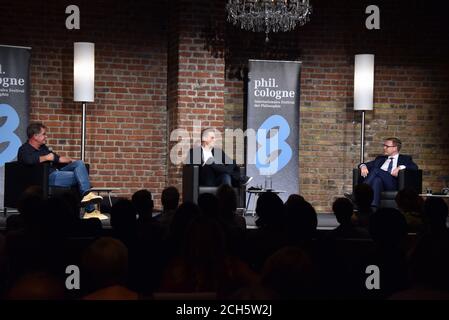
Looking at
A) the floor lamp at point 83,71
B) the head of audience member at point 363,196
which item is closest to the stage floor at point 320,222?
the floor lamp at point 83,71

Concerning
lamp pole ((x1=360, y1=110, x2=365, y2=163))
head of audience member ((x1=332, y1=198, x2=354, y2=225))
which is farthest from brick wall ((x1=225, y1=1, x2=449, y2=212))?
head of audience member ((x1=332, y1=198, x2=354, y2=225))

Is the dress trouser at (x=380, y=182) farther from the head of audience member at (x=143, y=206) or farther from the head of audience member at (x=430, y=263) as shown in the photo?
the head of audience member at (x=430, y=263)

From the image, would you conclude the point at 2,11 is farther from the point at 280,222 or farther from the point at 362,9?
the point at 280,222

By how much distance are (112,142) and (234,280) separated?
22.1 feet

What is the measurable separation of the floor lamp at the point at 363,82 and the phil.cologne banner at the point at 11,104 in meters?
3.97

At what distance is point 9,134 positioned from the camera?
8445 millimetres

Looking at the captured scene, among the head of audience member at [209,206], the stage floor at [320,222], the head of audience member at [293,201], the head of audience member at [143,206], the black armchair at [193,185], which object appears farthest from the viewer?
the black armchair at [193,185]

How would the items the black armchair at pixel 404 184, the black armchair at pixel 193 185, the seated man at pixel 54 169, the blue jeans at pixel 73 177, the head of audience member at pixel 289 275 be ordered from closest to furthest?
the head of audience member at pixel 289 275
the seated man at pixel 54 169
the blue jeans at pixel 73 177
the black armchair at pixel 193 185
the black armchair at pixel 404 184

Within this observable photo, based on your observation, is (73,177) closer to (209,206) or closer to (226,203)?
(226,203)

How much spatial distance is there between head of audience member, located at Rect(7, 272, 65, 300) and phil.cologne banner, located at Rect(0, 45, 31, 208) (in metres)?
6.31

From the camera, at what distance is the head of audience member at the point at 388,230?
317 centimetres

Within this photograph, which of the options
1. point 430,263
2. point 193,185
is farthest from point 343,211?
point 193,185

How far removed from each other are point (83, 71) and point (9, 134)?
1121 mm
